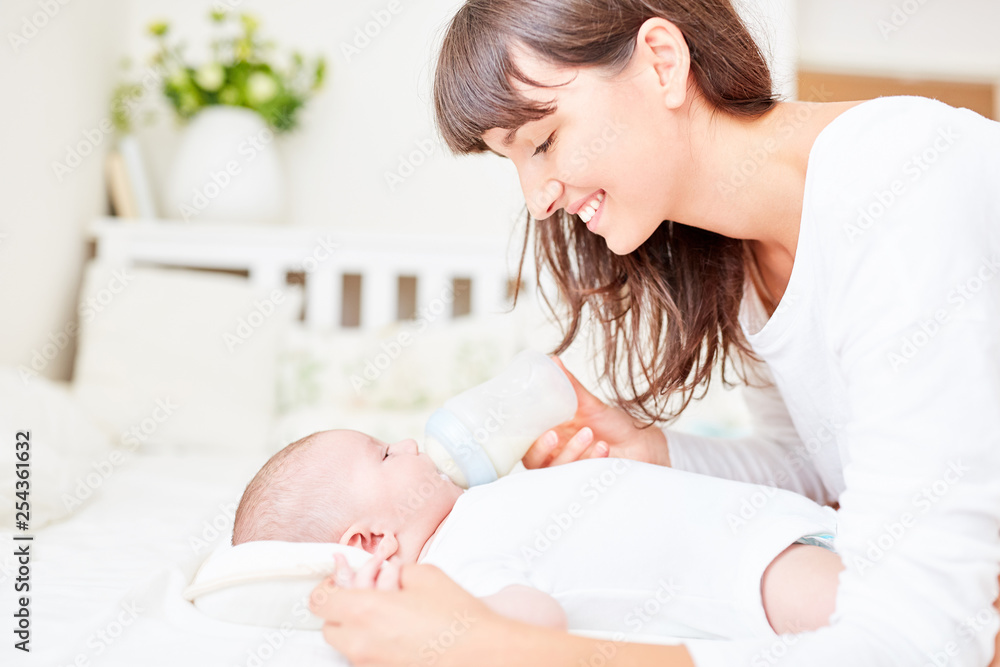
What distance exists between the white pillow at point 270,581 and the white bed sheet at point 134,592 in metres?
0.01

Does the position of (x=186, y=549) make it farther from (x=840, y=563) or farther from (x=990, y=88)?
(x=990, y=88)

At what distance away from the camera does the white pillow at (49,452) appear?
3.67 feet

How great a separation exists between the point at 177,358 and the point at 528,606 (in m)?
1.40

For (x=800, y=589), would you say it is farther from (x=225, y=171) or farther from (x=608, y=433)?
(x=225, y=171)

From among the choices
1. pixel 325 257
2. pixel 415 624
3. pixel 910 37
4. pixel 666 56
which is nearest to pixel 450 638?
pixel 415 624

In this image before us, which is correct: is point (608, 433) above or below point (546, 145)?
below

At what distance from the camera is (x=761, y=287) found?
105 cm

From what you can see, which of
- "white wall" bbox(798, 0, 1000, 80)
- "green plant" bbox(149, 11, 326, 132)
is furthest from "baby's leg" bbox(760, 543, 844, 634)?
"white wall" bbox(798, 0, 1000, 80)

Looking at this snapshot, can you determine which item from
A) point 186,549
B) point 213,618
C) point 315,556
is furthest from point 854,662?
point 186,549

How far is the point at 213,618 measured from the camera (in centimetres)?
78

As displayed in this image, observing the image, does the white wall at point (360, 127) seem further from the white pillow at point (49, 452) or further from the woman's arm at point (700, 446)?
the woman's arm at point (700, 446)

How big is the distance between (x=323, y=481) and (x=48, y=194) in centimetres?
138

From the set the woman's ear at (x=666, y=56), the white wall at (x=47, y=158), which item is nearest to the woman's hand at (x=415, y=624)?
the woman's ear at (x=666, y=56)

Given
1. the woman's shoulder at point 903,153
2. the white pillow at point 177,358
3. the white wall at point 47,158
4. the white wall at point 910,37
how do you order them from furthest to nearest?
the white wall at point 910,37, the white pillow at point 177,358, the white wall at point 47,158, the woman's shoulder at point 903,153
